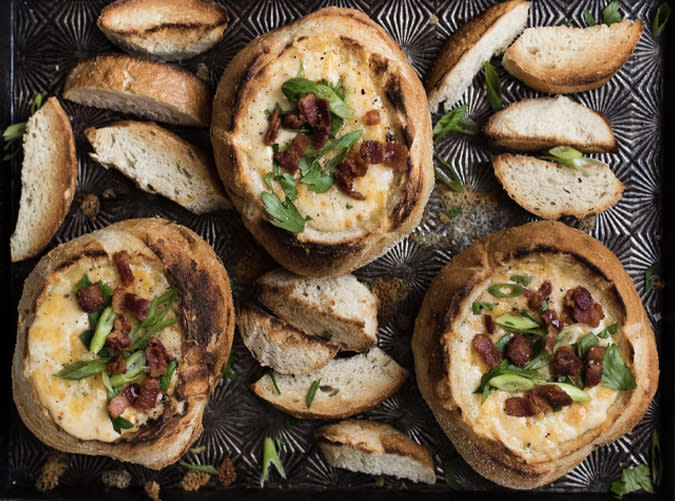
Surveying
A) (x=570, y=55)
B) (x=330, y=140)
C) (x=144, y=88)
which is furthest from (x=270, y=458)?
(x=570, y=55)

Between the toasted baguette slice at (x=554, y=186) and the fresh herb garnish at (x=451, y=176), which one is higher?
the toasted baguette slice at (x=554, y=186)

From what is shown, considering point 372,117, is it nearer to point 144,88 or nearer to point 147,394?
point 144,88

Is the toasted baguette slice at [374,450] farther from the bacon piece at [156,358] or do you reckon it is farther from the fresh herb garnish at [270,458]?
the bacon piece at [156,358]

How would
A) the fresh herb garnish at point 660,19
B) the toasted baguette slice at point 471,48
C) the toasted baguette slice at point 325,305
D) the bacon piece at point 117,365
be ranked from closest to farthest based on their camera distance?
the bacon piece at point 117,365 < the toasted baguette slice at point 325,305 < the toasted baguette slice at point 471,48 < the fresh herb garnish at point 660,19

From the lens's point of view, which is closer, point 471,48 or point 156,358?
point 156,358

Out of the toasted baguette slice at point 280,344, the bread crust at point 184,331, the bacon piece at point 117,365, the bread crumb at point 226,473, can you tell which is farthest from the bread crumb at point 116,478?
the toasted baguette slice at point 280,344
